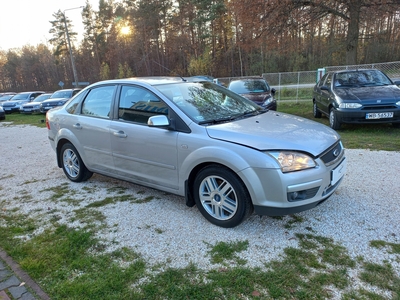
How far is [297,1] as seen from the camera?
15445 millimetres

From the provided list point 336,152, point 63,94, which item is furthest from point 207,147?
point 63,94

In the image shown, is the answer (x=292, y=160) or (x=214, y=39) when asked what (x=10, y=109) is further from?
(x=214, y=39)

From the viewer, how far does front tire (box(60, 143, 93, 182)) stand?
481cm

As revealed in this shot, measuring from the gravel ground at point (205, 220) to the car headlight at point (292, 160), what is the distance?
755 millimetres

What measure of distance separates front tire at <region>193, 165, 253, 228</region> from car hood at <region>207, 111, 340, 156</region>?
0.37m

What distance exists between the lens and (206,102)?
379 centimetres

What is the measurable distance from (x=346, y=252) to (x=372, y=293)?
537mm

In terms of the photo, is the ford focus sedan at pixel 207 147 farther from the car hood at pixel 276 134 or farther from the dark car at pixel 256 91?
the dark car at pixel 256 91

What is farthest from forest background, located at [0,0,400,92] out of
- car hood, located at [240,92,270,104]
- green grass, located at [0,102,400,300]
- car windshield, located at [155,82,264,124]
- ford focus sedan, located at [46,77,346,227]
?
green grass, located at [0,102,400,300]

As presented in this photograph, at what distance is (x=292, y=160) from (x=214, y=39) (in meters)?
39.5

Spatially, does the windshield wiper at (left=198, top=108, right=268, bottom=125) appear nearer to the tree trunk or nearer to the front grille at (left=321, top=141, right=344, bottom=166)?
the front grille at (left=321, top=141, right=344, bottom=166)

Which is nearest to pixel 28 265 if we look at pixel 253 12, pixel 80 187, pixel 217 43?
pixel 80 187

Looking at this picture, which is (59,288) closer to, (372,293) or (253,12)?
(372,293)

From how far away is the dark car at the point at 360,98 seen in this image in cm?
707
